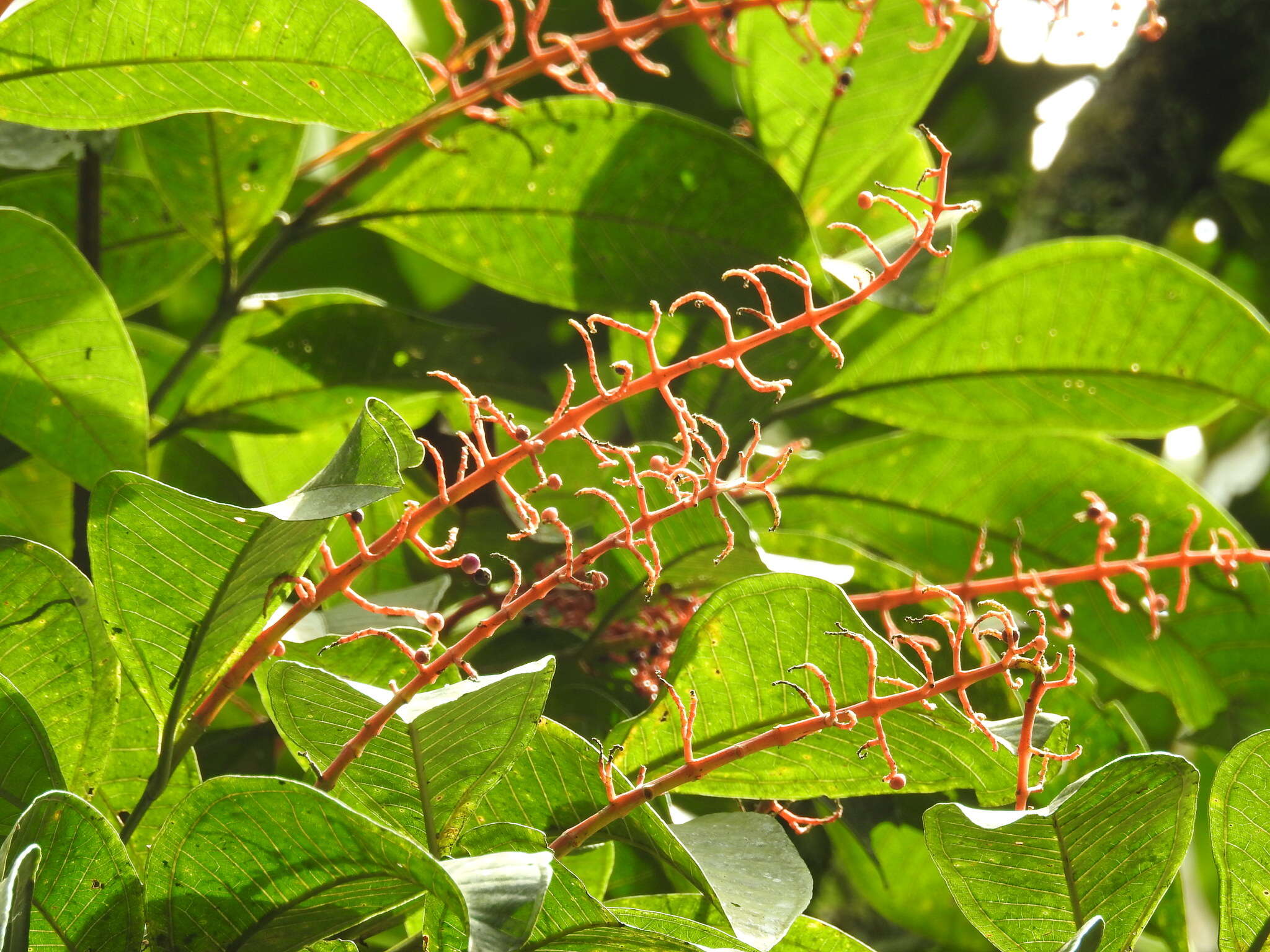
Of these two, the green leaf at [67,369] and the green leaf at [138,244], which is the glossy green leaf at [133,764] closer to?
the green leaf at [67,369]

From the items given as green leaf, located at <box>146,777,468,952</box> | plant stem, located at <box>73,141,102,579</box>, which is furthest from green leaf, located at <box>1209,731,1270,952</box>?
plant stem, located at <box>73,141,102,579</box>

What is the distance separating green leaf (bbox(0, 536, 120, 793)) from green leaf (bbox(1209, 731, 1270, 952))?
74 centimetres

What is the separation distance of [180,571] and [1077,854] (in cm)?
60

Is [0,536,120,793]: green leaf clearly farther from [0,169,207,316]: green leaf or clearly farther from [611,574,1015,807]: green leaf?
[0,169,207,316]: green leaf

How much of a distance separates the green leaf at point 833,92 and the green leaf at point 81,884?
1.04 metres

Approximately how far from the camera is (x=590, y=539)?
1.21 m

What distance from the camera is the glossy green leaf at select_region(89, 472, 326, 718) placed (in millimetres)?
749

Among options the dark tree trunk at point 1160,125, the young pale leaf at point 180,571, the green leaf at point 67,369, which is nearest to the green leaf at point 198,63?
the green leaf at point 67,369

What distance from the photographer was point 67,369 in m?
1.06

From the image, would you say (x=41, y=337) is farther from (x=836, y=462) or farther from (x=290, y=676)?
(x=836, y=462)

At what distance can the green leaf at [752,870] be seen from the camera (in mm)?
715

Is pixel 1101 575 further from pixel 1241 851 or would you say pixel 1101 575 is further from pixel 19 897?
pixel 19 897

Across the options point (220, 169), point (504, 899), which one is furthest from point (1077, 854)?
point (220, 169)

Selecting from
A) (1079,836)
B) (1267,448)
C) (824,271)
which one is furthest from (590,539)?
(1267,448)
